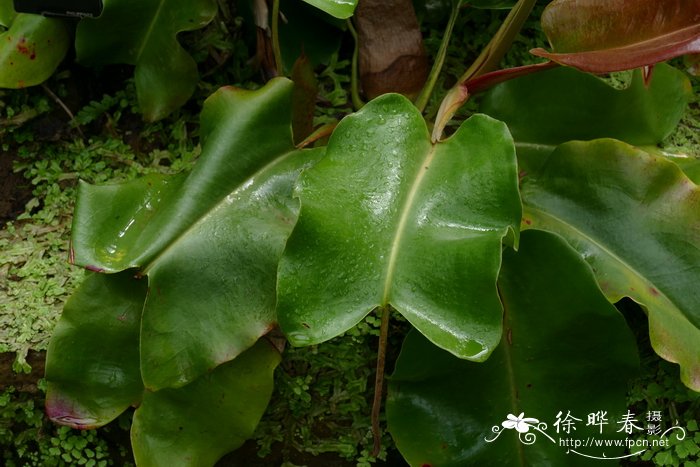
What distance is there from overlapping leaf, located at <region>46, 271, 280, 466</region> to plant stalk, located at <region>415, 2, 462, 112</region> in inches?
24.3

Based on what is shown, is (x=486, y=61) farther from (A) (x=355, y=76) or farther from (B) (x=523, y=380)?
(B) (x=523, y=380)

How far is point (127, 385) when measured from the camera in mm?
1285

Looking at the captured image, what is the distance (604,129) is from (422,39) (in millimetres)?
418

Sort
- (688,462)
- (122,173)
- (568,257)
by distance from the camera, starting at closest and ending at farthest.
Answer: (568,257) → (688,462) → (122,173)

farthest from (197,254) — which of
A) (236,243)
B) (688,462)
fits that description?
(688,462)

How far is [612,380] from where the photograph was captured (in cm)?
126

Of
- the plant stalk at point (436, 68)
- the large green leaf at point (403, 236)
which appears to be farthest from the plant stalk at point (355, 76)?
the large green leaf at point (403, 236)

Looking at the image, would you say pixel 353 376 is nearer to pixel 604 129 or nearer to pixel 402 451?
pixel 402 451

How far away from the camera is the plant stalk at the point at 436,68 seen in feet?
4.91

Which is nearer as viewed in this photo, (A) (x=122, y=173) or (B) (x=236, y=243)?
(B) (x=236, y=243)

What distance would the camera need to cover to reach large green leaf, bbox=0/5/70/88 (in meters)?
1.45

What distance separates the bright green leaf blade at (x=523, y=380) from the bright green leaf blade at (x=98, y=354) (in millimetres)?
463

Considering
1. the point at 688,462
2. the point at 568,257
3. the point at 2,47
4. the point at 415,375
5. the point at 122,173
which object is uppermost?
Answer: the point at 2,47

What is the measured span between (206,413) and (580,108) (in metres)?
0.89
